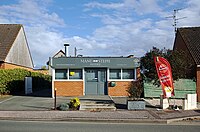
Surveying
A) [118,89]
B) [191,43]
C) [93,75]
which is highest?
[191,43]

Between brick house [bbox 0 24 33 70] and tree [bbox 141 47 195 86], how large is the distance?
15.7 m

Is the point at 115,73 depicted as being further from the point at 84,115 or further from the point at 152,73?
the point at 84,115

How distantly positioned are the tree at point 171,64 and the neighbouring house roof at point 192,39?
30.8 inches

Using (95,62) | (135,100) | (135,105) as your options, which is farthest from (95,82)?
(135,105)

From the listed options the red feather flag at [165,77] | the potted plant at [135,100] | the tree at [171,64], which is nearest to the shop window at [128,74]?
the tree at [171,64]

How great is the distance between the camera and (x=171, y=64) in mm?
20641

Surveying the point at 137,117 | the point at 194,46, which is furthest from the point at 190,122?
the point at 194,46

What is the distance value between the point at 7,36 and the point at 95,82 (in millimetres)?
15374

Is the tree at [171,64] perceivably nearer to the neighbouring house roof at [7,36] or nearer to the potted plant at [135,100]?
the potted plant at [135,100]

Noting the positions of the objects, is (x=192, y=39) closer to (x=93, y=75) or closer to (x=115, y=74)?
(x=115, y=74)

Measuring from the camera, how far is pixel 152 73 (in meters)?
21.1

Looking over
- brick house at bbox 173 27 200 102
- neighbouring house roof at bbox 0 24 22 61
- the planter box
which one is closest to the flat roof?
brick house at bbox 173 27 200 102

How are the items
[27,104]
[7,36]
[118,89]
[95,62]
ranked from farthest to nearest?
[7,36], [118,89], [95,62], [27,104]

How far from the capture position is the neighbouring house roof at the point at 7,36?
3102 centimetres
